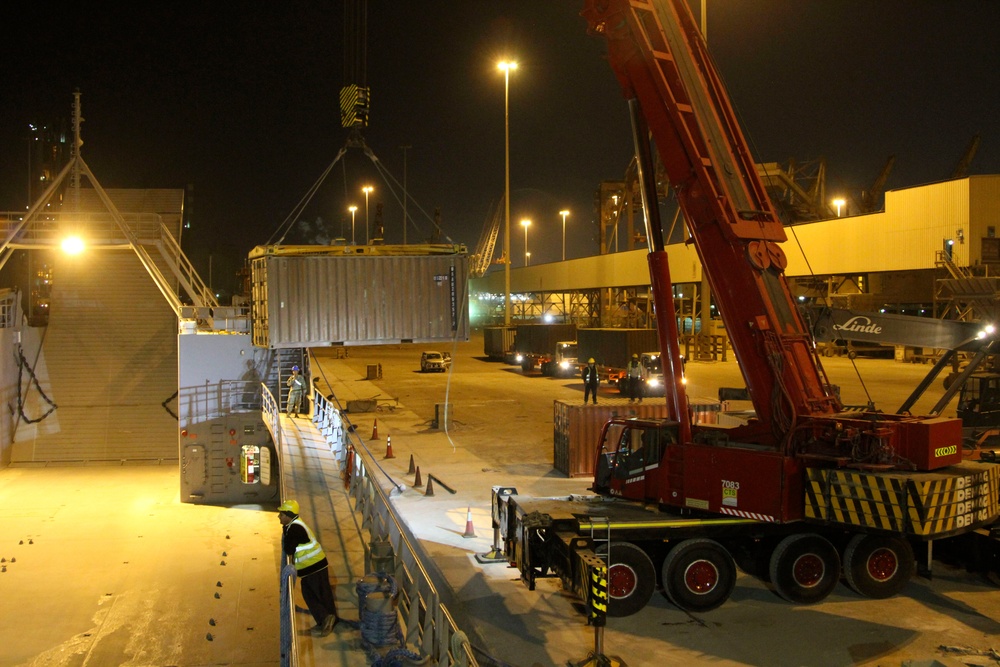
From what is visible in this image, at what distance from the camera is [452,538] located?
12.9 m

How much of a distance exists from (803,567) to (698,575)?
141 centimetres

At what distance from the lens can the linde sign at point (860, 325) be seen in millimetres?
11281

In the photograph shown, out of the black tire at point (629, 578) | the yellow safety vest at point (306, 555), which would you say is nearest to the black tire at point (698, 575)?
the black tire at point (629, 578)

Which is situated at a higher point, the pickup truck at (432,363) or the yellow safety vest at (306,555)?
the pickup truck at (432,363)

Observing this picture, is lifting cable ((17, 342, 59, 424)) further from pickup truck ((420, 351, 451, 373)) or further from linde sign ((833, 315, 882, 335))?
linde sign ((833, 315, 882, 335))

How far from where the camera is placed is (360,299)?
18.0 metres

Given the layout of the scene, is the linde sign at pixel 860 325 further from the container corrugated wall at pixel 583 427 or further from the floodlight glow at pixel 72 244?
the floodlight glow at pixel 72 244

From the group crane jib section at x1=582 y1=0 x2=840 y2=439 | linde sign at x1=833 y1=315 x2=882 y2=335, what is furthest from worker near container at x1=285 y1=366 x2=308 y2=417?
linde sign at x1=833 y1=315 x2=882 y2=335

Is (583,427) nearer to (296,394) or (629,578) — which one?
(629,578)

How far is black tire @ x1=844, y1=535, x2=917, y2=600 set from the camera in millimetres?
10219

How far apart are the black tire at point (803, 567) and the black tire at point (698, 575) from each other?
24.3 inches

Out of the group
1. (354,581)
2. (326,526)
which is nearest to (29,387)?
(326,526)

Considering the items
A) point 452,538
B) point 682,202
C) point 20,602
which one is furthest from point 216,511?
point 682,202

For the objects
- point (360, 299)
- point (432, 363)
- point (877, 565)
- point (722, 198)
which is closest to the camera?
point (877, 565)
